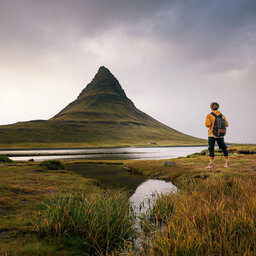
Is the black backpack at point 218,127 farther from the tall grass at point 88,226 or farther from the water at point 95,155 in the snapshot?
the water at point 95,155

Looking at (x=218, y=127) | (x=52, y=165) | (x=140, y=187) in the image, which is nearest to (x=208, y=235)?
(x=218, y=127)

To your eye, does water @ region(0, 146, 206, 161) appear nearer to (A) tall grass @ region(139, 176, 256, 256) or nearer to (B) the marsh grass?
(B) the marsh grass

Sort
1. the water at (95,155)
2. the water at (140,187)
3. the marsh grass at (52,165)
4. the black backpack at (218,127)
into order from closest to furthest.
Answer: the water at (140,187)
the black backpack at (218,127)
the marsh grass at (52,165)
the water at (95,155)

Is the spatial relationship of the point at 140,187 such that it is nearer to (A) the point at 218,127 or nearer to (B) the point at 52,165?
(A) the point at 218,127

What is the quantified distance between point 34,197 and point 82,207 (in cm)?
569

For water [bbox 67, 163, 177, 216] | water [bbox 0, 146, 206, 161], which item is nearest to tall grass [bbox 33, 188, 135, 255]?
water [bbox 67, 163, 177, 216]

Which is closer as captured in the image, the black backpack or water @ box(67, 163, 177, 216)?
water @ box(67, 163, 177, 216)

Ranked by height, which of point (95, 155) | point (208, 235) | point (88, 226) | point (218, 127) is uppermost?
point (218, 127)

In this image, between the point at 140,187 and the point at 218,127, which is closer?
the point at 218,127

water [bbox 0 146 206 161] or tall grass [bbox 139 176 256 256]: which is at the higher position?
tall grass [bbox 139 176 256 256]

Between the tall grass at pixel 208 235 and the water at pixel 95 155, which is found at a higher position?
the tall grass at pixel 208 235

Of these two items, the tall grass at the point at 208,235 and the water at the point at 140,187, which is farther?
the water at the point at 140,187

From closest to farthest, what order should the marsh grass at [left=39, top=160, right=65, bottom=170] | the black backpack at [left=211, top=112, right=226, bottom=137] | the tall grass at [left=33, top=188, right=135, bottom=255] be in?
1. the tall grass at [left=33, top=188, right=135, bottom=255]
2. the black backpack at [left=211, top=112, right=226, bottom=137]
3. the marsh grass at [left=39, top=160, right=65, bottom=170]

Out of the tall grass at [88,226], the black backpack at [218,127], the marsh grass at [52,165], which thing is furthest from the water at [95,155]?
the tall grass at [88,226]
